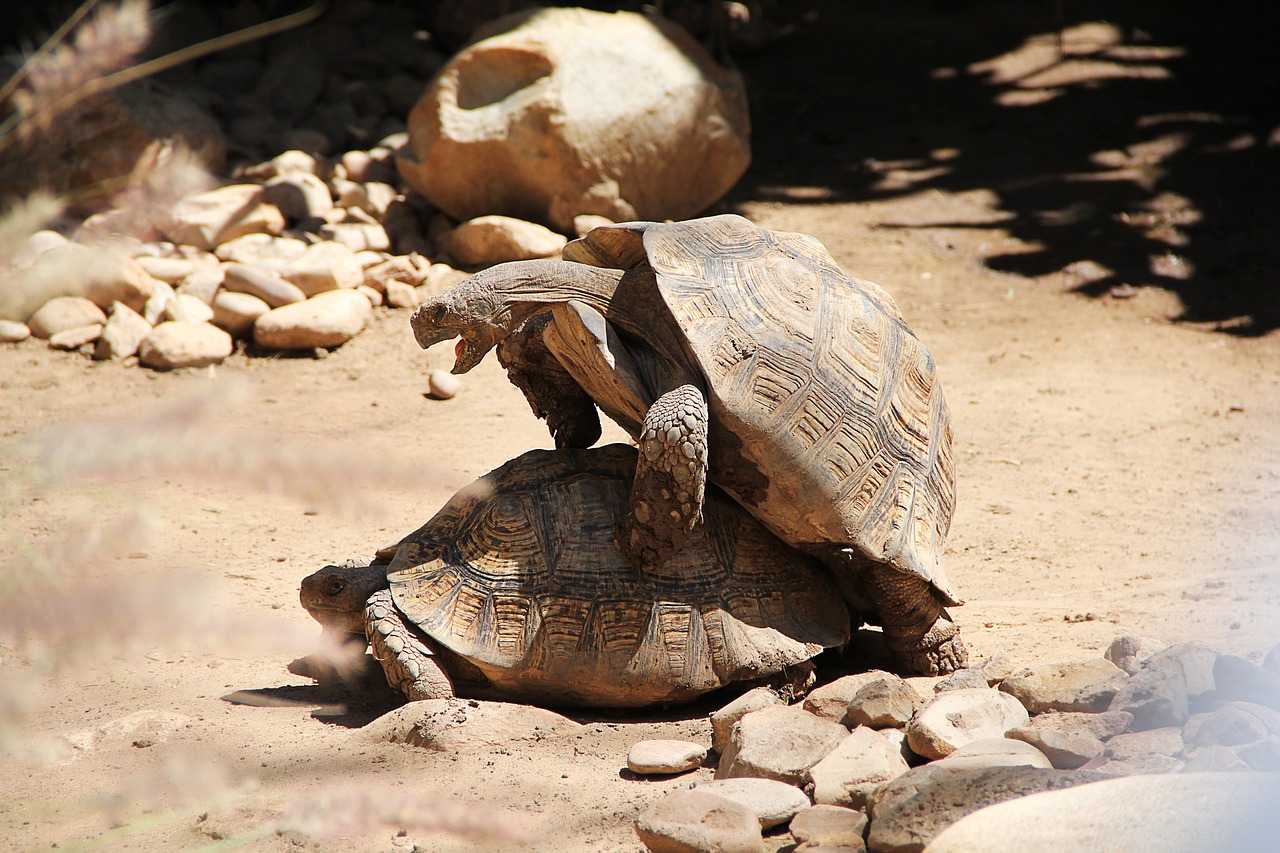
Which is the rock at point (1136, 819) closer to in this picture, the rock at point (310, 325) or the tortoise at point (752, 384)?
the tortoise at point (752, 384)

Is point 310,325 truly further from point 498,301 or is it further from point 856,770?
point 856,770

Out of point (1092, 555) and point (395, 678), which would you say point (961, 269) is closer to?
point (1092, 555)

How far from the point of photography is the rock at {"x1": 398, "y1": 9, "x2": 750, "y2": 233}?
381 inches

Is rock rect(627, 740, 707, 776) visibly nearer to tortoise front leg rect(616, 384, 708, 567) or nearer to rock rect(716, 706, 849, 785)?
rock rect(716, 706, 849, 785)

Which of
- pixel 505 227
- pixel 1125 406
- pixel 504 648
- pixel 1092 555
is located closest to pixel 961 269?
pixel 1125 406

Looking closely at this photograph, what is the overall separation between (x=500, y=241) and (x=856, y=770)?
23.3 feet

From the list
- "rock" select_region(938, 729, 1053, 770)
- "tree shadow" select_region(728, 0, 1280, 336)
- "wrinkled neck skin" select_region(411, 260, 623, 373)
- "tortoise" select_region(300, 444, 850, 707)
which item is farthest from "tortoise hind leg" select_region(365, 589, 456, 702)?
"tree shadow" select_region(728, 0, 1280, 336)

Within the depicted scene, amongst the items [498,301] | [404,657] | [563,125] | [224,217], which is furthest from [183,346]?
[404,657]

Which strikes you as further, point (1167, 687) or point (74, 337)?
point (74, 337)

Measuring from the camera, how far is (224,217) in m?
9.38

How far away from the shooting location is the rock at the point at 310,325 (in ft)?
27.6

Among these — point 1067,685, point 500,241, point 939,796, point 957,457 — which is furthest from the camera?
point 500,241

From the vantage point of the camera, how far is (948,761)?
2854 millimetres

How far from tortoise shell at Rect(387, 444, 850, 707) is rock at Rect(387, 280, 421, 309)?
538 centimetres
